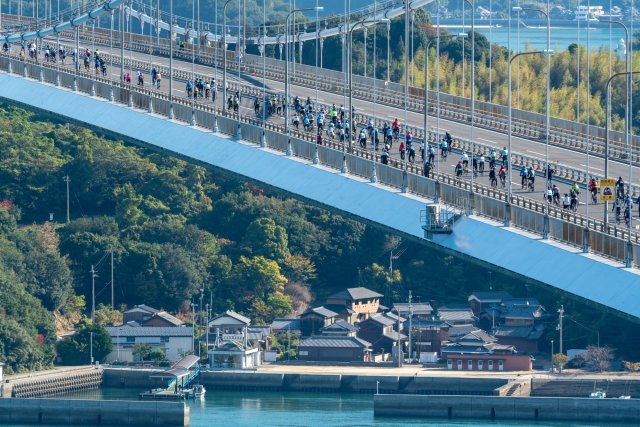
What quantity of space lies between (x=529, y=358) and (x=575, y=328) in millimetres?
2797

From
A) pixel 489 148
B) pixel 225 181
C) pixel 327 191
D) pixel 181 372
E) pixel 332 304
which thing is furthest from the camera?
pixel 225 181

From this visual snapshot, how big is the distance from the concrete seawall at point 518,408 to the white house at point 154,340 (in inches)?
606

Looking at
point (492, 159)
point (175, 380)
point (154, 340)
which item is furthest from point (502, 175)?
point (154, 340)

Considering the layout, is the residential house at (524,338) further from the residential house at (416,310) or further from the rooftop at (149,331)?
the rooftop at (149,331)

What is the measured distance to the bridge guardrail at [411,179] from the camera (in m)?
54.6

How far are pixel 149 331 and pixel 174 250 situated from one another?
6749mm

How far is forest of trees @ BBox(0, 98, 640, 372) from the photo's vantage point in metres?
96.2

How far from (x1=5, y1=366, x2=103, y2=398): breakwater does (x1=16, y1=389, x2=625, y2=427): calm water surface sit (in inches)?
26.1

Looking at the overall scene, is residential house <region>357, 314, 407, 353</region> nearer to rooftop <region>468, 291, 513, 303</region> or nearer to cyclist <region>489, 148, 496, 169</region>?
rooftop <region>468, 291, 513, 303</region>

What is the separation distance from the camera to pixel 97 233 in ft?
337

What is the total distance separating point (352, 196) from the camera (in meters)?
64.2

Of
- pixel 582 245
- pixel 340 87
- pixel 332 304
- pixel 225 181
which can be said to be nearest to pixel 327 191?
pixel 582 245

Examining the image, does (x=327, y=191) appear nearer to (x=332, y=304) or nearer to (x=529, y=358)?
(x=529, y=358)

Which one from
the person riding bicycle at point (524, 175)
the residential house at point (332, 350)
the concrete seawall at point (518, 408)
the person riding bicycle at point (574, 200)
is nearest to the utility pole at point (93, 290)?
the residential house at point (332, 350)
